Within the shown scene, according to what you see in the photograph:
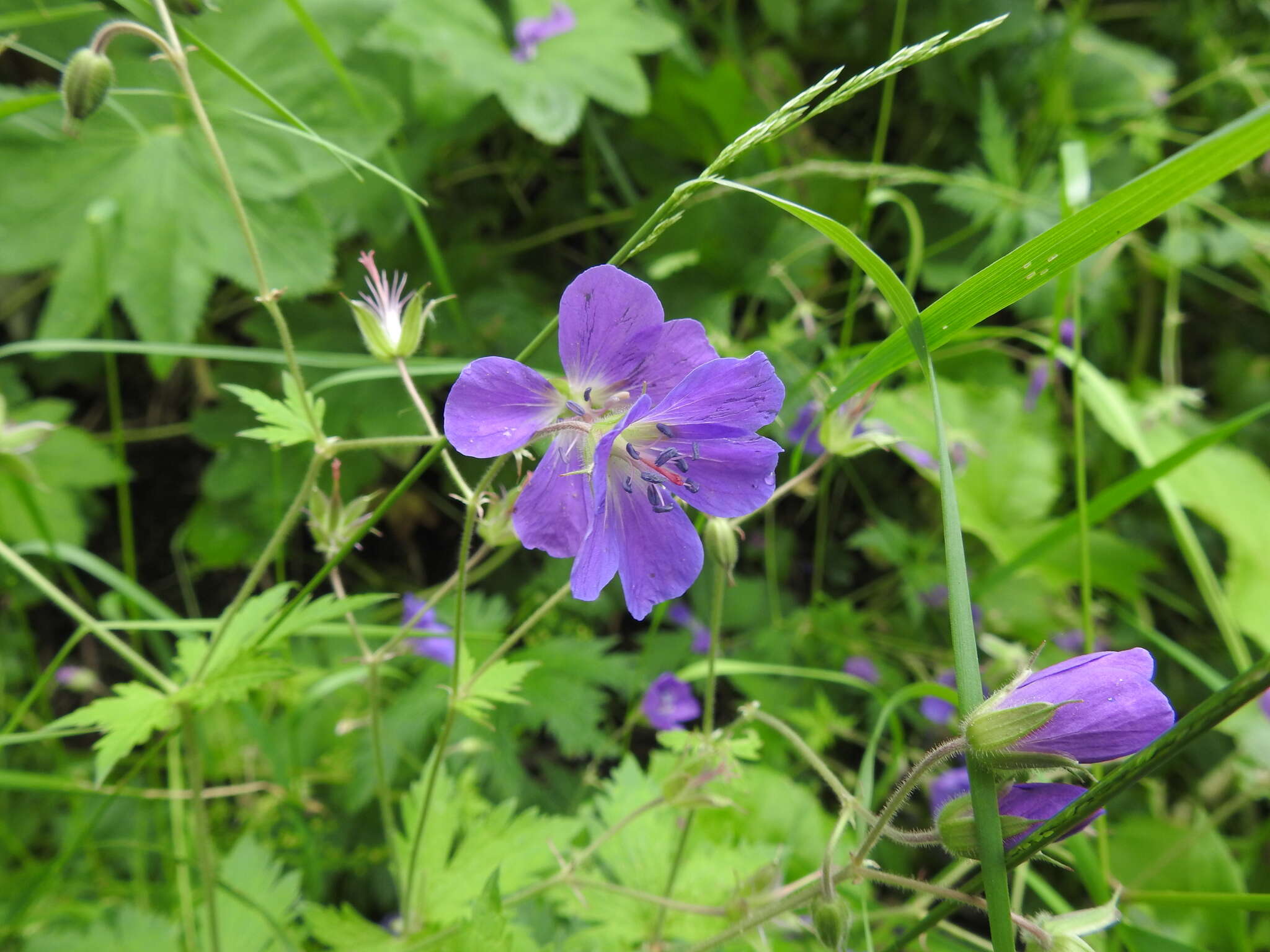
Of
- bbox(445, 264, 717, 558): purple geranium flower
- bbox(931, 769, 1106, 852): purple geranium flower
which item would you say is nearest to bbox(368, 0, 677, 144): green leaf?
bbox(445, 264, 717, 558): purple geranium flower

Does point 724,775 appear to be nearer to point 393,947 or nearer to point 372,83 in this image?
point 393,947

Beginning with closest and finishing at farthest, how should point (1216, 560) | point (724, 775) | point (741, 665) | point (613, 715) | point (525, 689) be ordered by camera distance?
1. point (724, 775)
2. point (741, 665)
3. point (525, 689)
4. point (613, 715)
5. point (1216, 560)

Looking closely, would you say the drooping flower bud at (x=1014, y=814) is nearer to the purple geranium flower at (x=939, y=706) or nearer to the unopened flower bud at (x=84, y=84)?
the unopened flower bud at (x=84, y=84)

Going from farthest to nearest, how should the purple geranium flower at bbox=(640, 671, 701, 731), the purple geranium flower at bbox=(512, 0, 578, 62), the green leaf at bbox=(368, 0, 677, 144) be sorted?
the purple geranium flower at bbox=(512, 0, 578, 62), the green leaf at bbox=(368, 0, 677, 144), the purple geranium flower at bbox=(640, 671, 701, 731)

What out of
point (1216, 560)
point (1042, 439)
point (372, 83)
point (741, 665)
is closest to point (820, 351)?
point (1042, 439)

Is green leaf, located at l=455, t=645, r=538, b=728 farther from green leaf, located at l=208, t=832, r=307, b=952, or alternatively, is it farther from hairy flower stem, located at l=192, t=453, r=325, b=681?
green leaf, located at l=208, t=832, r=307, b=952

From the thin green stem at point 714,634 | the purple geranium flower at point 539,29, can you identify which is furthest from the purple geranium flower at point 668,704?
the purple geranium flower at point 539,29
